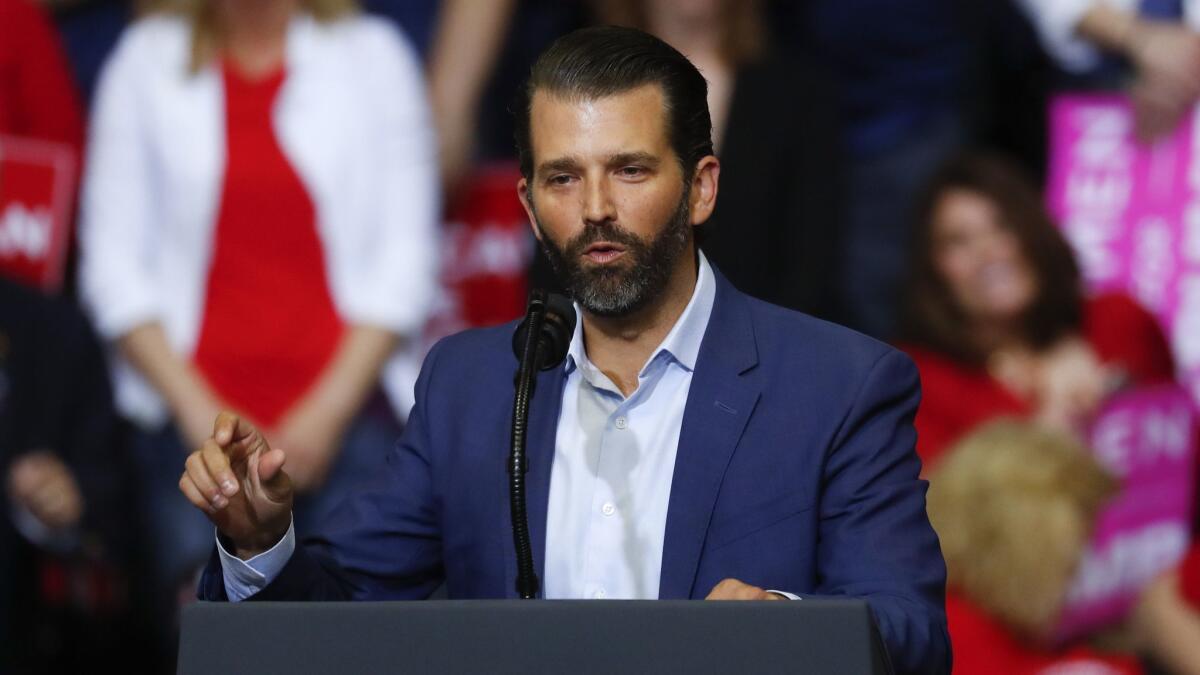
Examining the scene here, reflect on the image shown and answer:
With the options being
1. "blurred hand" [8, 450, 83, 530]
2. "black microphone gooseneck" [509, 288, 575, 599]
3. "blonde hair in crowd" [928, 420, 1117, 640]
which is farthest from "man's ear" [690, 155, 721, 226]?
"blurred hand" [8, 450, 83, 530]

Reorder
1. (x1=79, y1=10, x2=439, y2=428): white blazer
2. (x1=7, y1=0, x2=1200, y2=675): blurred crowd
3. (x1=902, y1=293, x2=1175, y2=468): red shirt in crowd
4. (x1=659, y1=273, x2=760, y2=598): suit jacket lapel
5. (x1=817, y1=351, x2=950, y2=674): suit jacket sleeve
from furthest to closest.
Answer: (x1=902, y1=293, x2=1175, y2=468): red shirt in crowd → (x1=79, y1=10, x2=439, y2=428): white blazer → (x1=7, y1=0, x2=1200, y2=675): blurred crowd → (x1=659, y1=273, x2=760, y2=598): suit jacket lapel → (x1=817, y1=351, x2=950, y2=674): suit jacket sleeve

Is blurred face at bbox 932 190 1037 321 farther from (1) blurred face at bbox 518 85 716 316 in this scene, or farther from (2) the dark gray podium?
(2) the dark gray podium

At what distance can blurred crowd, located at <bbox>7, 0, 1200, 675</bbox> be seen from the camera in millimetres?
3875

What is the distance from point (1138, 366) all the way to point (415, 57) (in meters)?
1.80

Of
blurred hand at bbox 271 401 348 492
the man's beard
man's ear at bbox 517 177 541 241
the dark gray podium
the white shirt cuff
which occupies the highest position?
man's ear at bbox 517 177 541 241

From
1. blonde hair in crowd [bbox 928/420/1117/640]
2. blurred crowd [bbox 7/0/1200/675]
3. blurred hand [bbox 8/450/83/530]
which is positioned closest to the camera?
blonde hair in crowd [bbox 928/420/1117/640]

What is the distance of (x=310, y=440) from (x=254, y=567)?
1.75m

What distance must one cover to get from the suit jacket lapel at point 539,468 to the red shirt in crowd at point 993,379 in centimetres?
180

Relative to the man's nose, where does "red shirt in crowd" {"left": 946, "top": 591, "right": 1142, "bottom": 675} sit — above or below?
below

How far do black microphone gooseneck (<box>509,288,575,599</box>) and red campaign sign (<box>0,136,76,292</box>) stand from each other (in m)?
2.40

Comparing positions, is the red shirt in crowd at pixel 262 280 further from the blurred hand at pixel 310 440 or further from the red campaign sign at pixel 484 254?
the red campaign sign at pixel 484 254

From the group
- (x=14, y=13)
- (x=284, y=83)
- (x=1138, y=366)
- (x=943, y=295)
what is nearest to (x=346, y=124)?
(x=284, y=83)

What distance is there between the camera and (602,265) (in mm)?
2115

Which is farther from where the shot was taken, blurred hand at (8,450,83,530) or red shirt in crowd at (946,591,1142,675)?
blurred hand at (8,450,83,530)
